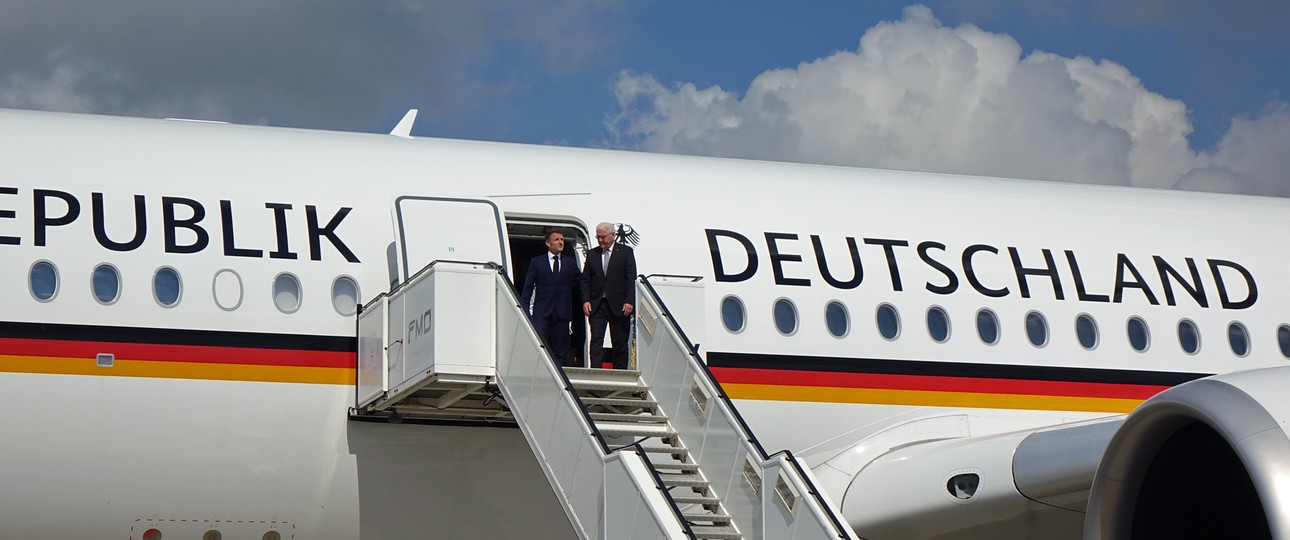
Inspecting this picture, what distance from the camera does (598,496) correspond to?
32.4 feet

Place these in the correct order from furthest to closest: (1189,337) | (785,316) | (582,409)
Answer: (1189,337), (785,316), (582,409)

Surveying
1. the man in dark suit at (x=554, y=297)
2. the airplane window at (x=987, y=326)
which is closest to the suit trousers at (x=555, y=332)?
the man in dark suit at (x=554, y=297)

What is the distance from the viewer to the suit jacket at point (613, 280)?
11672 millimetres

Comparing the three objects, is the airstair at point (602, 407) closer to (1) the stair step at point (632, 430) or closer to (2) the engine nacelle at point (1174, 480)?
(1) the stair step at point (632, 430)

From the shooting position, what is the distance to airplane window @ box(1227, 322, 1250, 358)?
46.2 ft

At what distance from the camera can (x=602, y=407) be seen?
11.4 metres

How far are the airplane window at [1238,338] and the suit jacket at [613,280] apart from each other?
568cm

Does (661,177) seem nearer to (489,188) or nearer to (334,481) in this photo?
(489,188)

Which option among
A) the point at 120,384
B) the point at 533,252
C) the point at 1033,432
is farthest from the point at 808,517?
the point at 533,252

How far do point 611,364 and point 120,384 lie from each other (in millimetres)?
3467

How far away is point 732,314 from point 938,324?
1799mm

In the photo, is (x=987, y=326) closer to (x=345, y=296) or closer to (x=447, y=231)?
(x=447, y=231)

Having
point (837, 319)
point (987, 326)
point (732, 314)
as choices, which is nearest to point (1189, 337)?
point (987, 326)

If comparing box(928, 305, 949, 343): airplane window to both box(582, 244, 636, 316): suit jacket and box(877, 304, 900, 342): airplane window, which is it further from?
box(582, 244, 636, 316): suit jacket
